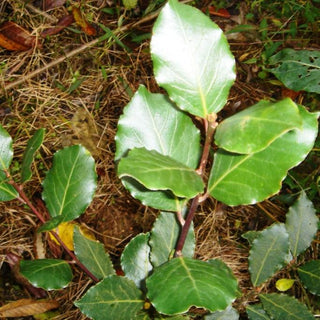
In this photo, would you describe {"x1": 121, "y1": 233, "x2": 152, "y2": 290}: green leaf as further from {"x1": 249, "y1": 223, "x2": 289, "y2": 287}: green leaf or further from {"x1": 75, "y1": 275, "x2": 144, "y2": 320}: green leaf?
{"x1": 249, "y1": 223, "x2": 289, "y2": 287}: green leaf

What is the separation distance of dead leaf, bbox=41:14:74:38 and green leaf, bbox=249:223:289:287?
1359 millimetres

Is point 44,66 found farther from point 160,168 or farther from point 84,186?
point 160,168

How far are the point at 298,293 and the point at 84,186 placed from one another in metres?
1.01

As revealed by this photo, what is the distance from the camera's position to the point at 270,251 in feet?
4.95

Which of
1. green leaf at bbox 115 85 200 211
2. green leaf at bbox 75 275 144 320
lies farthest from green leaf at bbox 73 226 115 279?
green leaf at bbox 115 85 200 211

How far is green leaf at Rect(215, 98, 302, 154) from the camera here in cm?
85

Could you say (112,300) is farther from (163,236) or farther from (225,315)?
(225,315)

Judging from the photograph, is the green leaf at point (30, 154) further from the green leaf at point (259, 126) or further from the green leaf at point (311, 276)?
the green leaf at point (311, 276)

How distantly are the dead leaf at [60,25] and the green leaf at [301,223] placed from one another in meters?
1.35

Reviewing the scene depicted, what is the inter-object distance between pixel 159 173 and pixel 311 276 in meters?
0.93

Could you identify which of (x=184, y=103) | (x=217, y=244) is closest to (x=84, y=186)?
(x=184, y=103)

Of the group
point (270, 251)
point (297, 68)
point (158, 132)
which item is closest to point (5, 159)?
point (158, 132)

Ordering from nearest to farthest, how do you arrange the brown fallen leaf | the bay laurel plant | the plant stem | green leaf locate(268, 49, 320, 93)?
the bay laurel plant, the plant stem, green leaf locate(268, 49, 320, 93), the brown fallen leaf

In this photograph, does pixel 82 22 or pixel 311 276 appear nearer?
pixel 311 276
